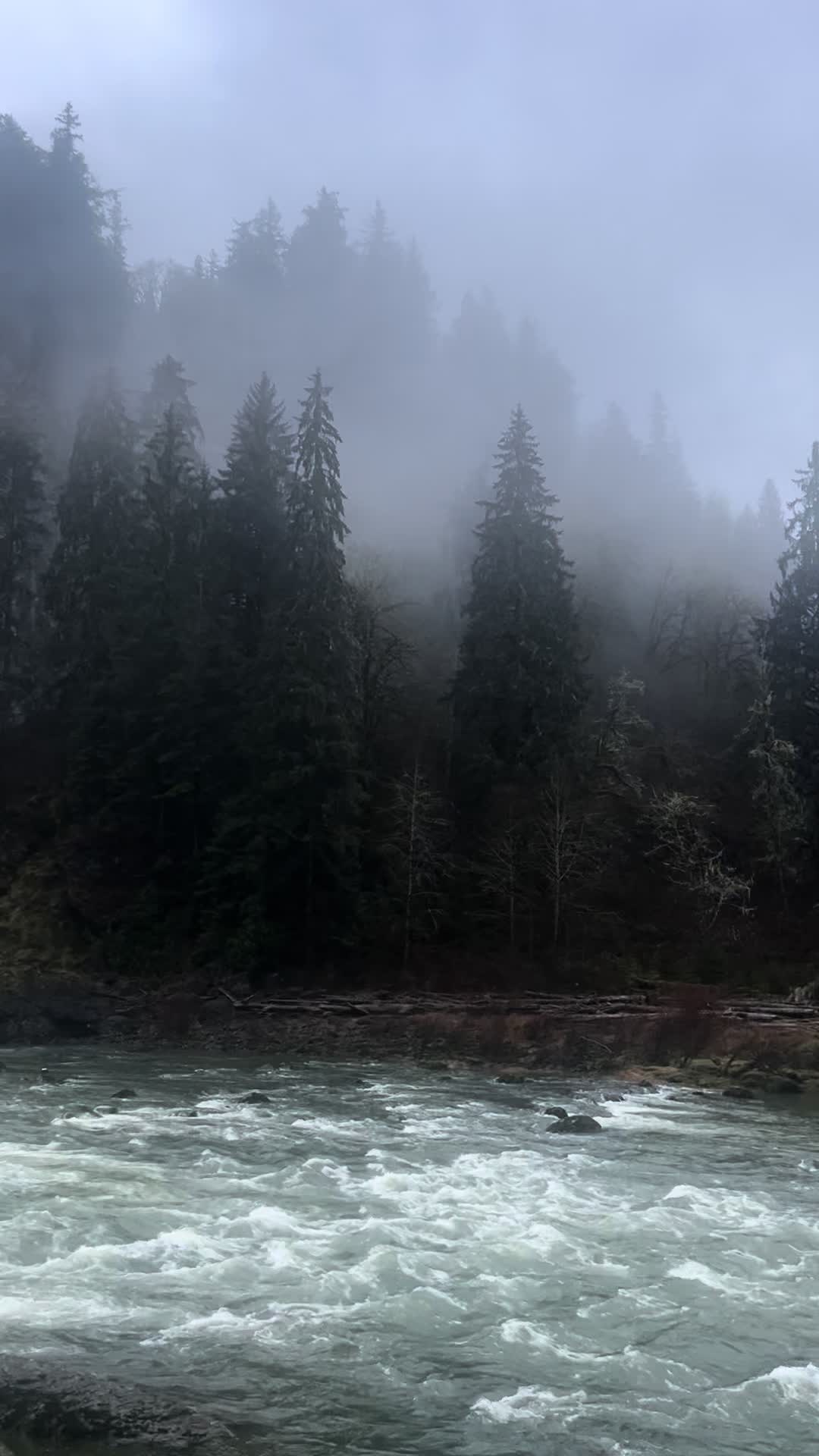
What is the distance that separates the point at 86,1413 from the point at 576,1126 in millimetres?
13351

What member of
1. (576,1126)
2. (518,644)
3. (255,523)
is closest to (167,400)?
(255,523)

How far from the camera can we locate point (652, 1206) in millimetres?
14492

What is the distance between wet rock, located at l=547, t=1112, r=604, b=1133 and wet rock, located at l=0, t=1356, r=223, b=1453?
498 inches

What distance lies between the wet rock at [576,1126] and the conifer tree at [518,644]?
25.0m

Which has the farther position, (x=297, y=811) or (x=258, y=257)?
(x=258, y=257)

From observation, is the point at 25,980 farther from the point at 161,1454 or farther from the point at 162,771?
the point at 161,1454

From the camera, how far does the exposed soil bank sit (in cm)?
2755

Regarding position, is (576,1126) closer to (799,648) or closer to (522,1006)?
(522,1006)

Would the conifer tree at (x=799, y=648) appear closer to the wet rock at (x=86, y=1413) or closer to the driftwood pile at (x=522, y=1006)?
the driftwood pile at (x=522, y=1006)

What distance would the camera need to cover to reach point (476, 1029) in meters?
30.9

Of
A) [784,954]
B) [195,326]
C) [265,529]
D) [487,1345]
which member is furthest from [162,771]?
[195,326]

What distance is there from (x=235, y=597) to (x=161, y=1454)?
40.3 metres

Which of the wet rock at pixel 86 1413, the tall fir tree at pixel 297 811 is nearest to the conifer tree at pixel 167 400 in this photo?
the tall fir tree at pixel 297 811

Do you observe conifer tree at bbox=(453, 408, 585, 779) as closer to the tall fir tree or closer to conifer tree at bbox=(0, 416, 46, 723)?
the tall fir tree
